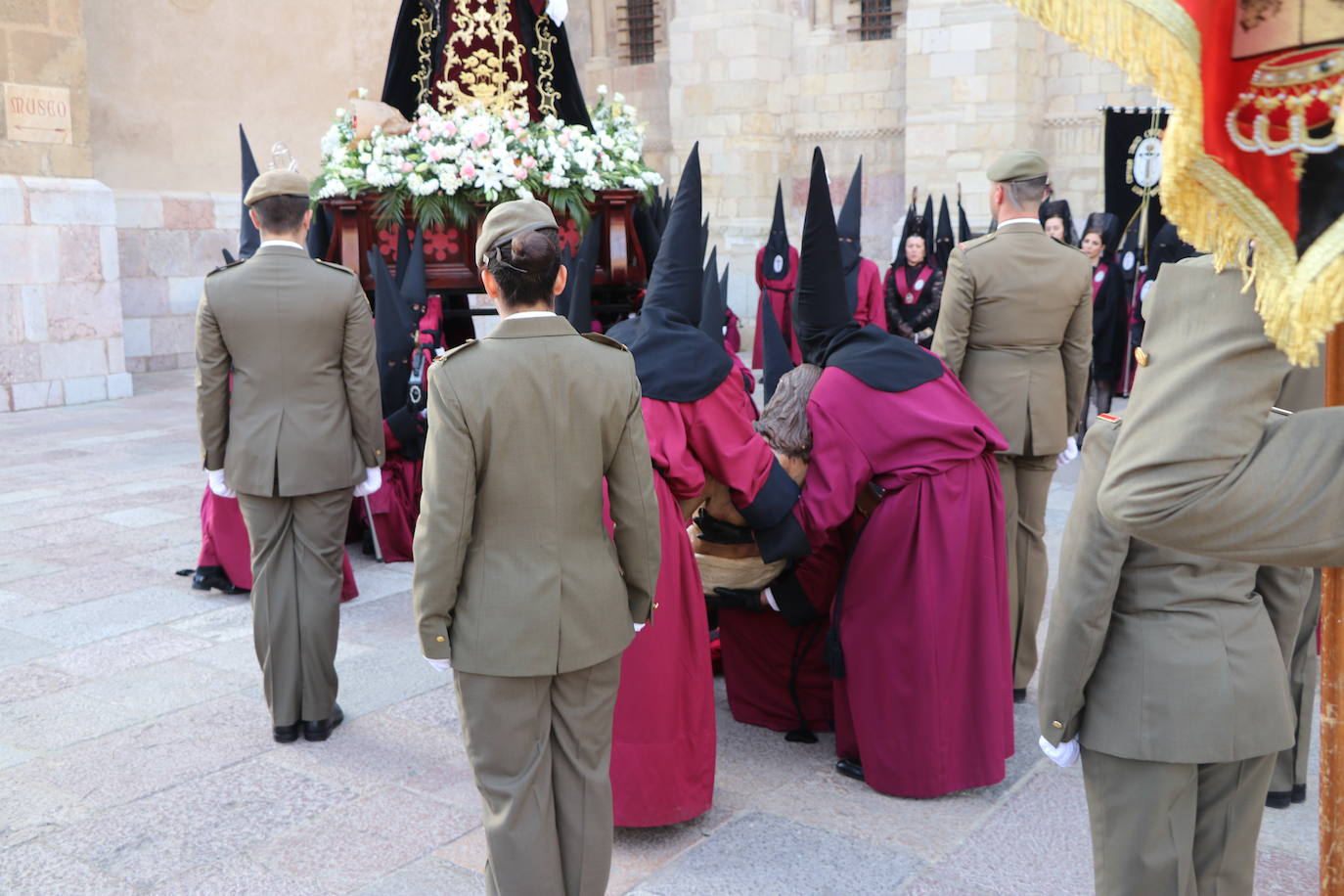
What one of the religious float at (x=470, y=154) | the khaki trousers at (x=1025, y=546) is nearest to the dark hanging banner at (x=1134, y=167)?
the religious float at (x=470, y=154)

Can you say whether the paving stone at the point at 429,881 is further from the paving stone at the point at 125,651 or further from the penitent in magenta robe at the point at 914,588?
the paving stone at the point at 125,651

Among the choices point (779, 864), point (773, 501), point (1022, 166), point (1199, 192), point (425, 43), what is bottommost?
point (779, 864)

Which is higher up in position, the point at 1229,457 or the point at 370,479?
the point at 1229,457

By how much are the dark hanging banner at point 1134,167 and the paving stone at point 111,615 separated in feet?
25.4

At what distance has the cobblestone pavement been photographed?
314 centimetres

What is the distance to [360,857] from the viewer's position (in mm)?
3244

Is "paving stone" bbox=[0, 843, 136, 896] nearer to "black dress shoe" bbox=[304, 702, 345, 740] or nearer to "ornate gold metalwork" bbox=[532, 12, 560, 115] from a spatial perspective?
"black dress shoe" bbox=[304, 702, 345, 740]

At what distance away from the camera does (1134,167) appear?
33.3ft

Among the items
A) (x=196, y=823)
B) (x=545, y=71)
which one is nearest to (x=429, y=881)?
(x=196, y=823)

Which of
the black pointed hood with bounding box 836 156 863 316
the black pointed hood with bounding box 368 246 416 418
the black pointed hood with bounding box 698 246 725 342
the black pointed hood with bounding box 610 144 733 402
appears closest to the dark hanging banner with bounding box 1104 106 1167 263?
the black pointed hood with bounding box 836 156 863 316

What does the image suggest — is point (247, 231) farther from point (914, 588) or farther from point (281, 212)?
point (914, 588)

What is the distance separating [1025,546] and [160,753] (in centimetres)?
318

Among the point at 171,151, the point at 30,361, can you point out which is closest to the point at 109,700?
the point at 30,361

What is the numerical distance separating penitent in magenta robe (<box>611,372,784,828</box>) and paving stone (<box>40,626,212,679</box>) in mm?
2413
